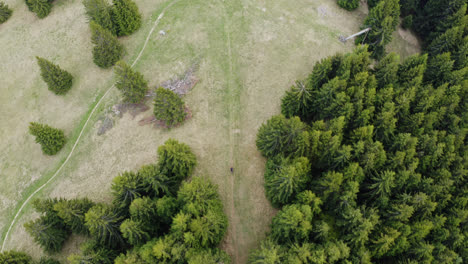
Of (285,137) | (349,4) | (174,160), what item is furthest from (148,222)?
(349,4)

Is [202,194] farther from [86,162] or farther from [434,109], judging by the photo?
[434,109]

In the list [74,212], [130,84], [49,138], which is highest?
[130,84]

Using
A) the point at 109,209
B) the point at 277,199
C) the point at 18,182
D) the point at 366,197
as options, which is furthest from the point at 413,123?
the point at 18,182

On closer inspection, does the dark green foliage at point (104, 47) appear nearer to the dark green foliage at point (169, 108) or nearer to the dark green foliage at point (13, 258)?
the dark green foliage at point (169, 108)

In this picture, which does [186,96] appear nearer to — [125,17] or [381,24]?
[125,17]

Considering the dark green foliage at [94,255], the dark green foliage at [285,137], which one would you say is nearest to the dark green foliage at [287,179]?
the dark green foliage at [285,137]
